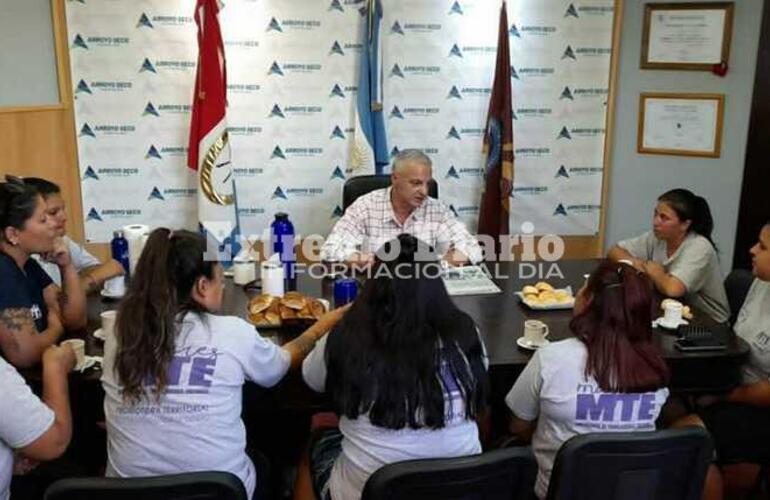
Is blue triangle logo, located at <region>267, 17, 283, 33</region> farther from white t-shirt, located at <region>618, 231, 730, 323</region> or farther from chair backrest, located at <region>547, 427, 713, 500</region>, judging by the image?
chair backrest, located at <region>547, 427, 713, 500</region>

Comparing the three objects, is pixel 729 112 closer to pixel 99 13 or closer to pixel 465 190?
pixel 465 190

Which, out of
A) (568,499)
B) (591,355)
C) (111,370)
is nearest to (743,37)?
(591,355)

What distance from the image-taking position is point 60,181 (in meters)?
3.79

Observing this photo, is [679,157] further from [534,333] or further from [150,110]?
[150,110]

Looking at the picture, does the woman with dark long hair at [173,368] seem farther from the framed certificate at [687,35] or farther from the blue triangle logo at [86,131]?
the framed certificate at [687,35]

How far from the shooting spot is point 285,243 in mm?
2633

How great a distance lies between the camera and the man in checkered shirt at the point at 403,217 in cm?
305

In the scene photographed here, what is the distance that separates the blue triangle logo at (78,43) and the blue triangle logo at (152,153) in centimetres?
59

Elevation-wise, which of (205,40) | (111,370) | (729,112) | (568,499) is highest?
(205,40)

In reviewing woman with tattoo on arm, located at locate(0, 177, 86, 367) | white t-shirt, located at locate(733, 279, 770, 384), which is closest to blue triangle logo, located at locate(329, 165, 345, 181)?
woman with tattoo on arm, located at locate(0, 177, 86, 367)

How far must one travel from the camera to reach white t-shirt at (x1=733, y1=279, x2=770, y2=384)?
7.09 ft

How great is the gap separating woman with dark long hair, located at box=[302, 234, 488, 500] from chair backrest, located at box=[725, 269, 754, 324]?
5.21 feet

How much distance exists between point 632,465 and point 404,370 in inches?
21.3

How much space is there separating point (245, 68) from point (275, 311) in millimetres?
2024
